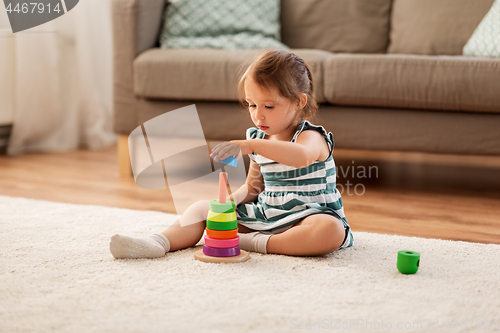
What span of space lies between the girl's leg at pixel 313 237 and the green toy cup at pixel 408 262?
0.42ft

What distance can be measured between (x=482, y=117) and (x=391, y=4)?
81cm

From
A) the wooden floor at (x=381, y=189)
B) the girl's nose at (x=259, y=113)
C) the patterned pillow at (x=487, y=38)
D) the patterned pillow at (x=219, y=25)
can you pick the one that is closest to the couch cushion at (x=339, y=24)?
the patterned pillow at (x=219, y=25)

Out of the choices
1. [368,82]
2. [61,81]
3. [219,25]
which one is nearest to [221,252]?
[368,82]

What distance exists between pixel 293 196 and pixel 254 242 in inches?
4.9

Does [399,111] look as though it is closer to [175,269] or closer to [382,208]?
[382,208]

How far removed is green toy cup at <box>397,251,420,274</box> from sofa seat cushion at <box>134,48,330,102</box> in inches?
32.3

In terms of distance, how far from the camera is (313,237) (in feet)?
3.22

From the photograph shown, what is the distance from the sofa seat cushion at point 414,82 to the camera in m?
1.50

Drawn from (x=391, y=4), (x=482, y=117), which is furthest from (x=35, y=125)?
(x=482, y=117)

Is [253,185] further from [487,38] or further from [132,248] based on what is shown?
[487,38]

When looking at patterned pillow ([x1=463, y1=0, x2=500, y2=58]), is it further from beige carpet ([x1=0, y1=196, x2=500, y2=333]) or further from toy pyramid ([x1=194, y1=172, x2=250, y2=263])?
toy pyramid ([x1=194, y1=172, x2=250, y2=263])

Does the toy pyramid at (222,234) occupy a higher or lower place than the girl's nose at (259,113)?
lower

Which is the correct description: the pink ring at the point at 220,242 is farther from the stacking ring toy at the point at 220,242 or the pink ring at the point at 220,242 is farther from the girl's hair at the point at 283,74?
the girl's hair at the point at 283,74

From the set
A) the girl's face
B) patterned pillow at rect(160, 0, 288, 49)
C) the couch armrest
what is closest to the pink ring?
the girl's face
